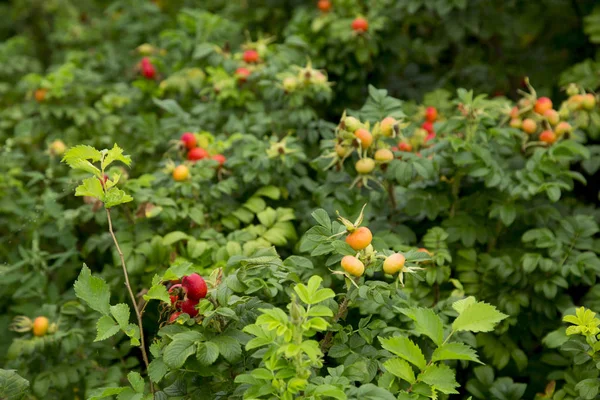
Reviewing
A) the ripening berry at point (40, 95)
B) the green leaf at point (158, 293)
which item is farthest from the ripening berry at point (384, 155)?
the ripening berry at point (40, 95)

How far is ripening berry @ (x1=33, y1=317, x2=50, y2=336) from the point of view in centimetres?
199

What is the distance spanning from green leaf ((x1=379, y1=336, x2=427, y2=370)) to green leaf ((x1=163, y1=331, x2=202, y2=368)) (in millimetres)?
413

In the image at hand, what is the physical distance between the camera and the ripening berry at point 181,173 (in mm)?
2113

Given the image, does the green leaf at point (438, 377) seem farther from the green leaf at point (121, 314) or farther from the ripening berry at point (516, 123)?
the ripening berry at point (516, 123)

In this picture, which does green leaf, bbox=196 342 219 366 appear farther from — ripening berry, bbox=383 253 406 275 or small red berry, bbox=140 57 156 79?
small red berry, bbox=140 57 156 79

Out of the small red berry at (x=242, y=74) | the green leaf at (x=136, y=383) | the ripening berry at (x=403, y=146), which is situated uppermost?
the small red berry at (x=242, y=74)

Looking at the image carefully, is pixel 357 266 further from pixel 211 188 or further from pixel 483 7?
pixel 483 7

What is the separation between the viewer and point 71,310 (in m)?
2.09

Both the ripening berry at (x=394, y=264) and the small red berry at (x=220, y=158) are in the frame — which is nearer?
the ripening berry at (x=394, y=264)

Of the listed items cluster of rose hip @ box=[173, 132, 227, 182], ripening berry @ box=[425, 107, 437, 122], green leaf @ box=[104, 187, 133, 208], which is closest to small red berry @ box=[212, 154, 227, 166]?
cluster of rose hip @ box=[173, 132, 227, 182]

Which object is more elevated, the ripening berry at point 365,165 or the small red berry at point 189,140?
the ripening berry at point 365,165

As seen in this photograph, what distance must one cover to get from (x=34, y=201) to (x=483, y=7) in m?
2.17

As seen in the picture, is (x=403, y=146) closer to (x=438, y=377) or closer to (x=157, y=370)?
(x=438, y=377)

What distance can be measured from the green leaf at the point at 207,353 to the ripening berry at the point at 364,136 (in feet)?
2.61
